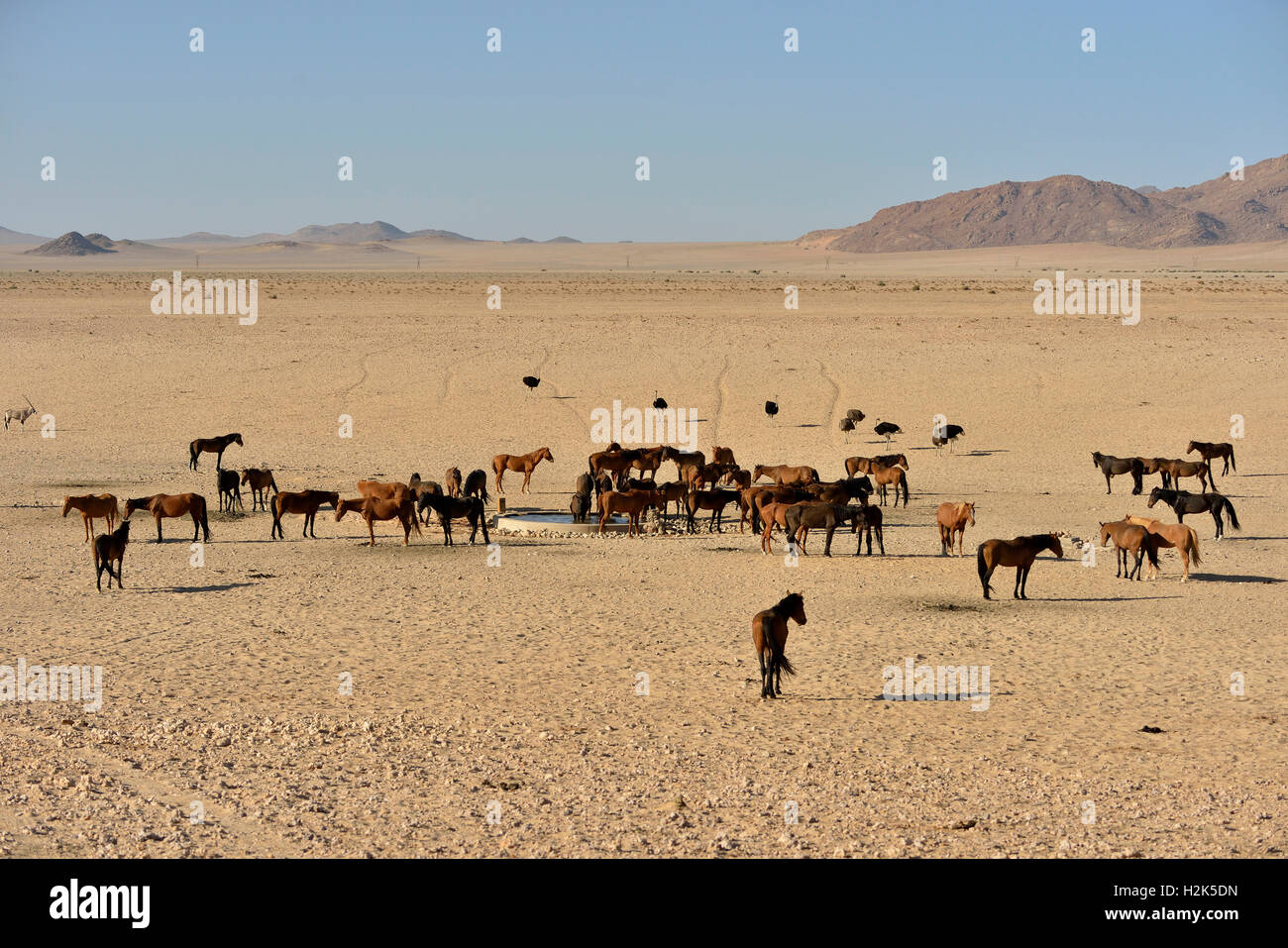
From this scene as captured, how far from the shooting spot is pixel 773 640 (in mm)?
12781

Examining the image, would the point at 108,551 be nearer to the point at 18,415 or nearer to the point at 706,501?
the point at 706,501

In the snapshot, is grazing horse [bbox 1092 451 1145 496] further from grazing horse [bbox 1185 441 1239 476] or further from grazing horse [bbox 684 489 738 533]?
grazing horse [bbox 684 489 738 533]

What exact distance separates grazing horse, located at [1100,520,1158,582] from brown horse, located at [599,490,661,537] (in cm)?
816

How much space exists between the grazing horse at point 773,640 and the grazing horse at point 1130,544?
8.07 m

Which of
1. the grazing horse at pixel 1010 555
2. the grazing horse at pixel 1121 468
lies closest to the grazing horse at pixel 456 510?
the grazing horse at pixel 1010 555

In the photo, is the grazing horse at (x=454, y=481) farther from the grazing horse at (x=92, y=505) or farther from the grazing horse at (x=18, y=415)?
the grazing horse at (x=18, y=415)

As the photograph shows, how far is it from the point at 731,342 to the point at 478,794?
43.8 m

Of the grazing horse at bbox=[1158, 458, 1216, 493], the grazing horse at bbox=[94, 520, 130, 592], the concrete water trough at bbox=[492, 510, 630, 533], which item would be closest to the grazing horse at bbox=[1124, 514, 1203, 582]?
the grazing horse at bbox=[1158, 458, 1216, 493]

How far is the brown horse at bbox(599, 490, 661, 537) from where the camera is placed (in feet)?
75.5
